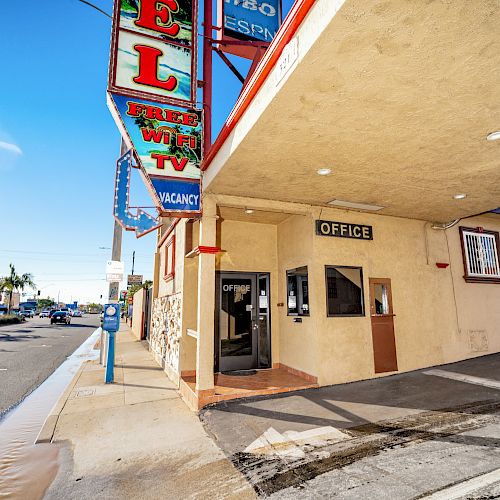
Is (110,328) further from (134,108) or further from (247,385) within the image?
(134,108)

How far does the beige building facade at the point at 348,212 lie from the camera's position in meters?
2.74

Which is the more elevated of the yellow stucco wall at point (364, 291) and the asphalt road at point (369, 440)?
the yellow stucco wall at point (364, 291)

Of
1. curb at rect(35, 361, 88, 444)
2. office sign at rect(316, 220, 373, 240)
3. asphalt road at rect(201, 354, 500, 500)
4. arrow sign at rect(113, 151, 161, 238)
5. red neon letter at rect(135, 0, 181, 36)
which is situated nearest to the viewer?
asphalt road at rect(201, 354, 500, 500)

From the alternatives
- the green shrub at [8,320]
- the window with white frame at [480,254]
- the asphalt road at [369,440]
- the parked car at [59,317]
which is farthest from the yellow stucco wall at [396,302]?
the green shrub at [8,320]

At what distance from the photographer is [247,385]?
245 inches

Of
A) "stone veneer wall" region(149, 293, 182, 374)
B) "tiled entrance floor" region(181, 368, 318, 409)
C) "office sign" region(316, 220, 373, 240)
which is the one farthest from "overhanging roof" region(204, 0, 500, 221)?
"tiled entrance floor" region(181, 368, 318, 409)

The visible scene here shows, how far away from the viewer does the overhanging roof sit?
2.44m

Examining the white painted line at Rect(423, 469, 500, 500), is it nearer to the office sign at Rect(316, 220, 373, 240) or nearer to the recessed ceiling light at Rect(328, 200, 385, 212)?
the office sign at Rect(316, 220, 373, 240)

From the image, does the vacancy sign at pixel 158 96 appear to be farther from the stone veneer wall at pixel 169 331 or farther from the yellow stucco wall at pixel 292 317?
the stone veneer wall at pixel 169 331

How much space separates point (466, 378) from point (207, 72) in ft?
27.9

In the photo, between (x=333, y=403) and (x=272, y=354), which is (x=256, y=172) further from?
(x=272, y=354)

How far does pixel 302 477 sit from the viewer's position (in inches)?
124

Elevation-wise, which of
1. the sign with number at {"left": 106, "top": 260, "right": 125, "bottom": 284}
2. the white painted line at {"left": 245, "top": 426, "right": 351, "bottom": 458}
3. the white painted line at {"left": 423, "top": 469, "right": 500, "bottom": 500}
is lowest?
the white painted line at {"left": 245, "top": 426, "right": 351, "bottom": 458}

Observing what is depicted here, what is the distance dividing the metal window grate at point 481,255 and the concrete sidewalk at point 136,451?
8474mm
